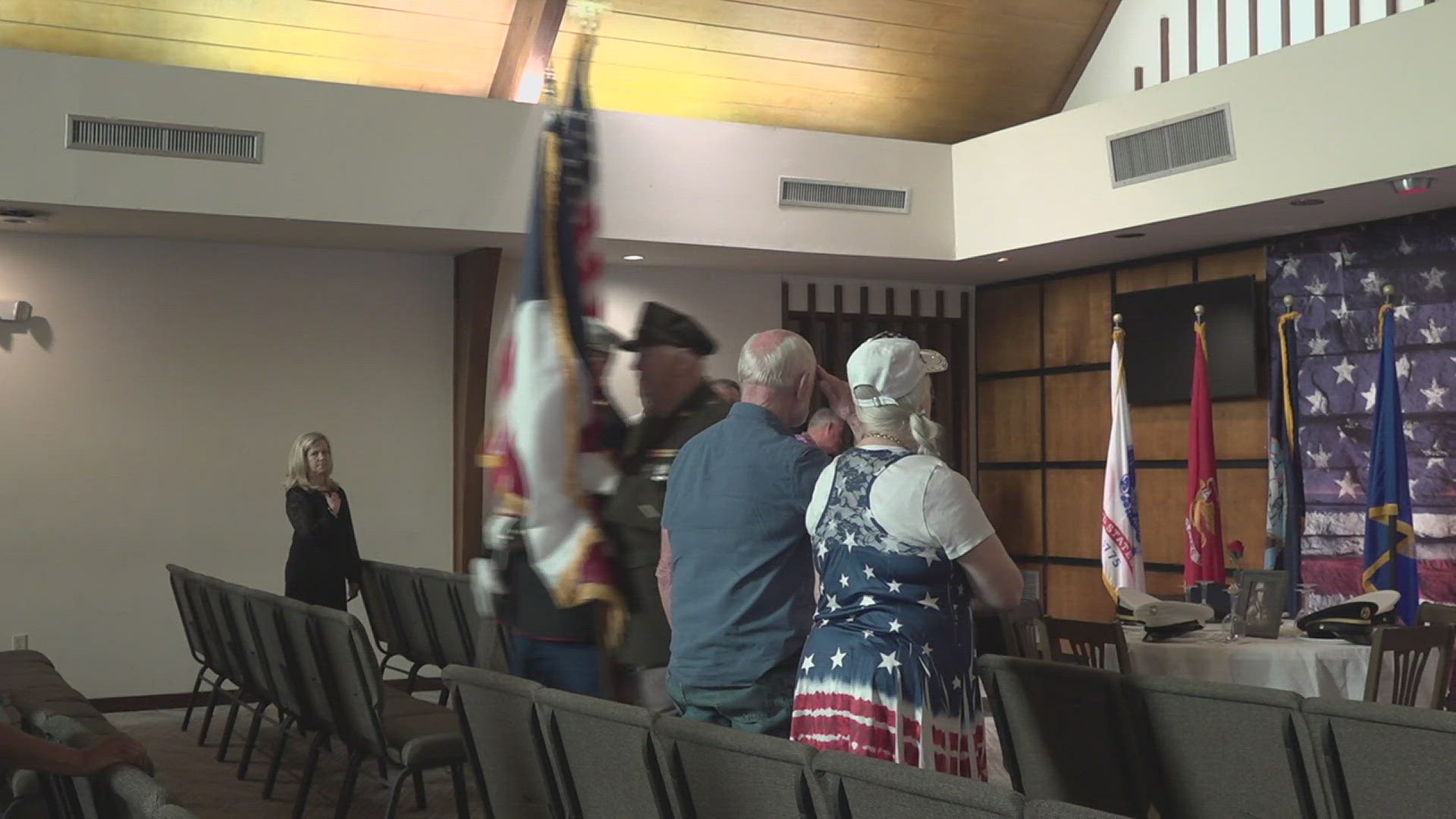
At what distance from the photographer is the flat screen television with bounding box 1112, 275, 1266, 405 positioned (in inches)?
339

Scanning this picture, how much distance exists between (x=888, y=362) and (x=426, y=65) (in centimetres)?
605

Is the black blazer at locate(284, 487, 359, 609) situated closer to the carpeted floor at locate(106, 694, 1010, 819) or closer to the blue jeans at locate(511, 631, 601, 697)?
the carpeted floor at locate(106, 694, 1010, 819)

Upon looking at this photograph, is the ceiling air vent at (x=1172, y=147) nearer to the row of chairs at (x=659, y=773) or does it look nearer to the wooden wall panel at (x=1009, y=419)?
the wooden wall panel at (x=1009, y=419)

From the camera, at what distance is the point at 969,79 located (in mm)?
9328

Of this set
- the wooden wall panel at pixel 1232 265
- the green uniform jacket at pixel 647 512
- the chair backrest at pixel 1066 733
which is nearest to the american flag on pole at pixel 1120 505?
the wooden wall panel at pixel 1232 265

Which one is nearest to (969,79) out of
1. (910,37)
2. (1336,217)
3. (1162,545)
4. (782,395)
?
(910,37)

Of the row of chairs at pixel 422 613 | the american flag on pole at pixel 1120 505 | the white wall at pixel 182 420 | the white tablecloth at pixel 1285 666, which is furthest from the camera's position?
the white wall at pixel 182 420

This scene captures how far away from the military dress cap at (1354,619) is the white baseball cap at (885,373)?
2.89 m

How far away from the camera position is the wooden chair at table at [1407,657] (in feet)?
14.8

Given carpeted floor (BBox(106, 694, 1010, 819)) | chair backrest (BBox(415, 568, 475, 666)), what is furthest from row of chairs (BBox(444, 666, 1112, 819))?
chair backrest (BBox(415, 568, 475, 666))

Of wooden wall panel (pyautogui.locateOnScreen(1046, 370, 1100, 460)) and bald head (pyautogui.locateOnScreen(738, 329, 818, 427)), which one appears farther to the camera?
wooden wall panel (pyautogui.locateOnScreen(1046, 370, 1100, 460))

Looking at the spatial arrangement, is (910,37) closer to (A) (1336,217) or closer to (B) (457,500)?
(A) (1336,217)

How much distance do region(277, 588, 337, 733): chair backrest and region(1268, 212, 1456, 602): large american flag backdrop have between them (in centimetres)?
517

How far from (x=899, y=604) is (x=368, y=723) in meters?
2.66
